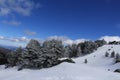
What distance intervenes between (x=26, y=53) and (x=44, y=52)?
500 cm

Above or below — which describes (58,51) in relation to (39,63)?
above

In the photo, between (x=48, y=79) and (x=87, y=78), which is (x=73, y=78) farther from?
(x=48, y=79)

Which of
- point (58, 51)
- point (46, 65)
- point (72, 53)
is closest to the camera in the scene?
point (46, 65)

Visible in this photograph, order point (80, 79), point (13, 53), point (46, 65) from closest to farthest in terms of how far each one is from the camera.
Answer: point (80, 79), point (46, 65), point (13, 53)

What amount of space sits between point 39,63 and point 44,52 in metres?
3.19

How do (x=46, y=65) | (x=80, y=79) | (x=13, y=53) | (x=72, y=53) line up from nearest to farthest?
(x=80, y=79) → (x=46, y=65) → (x=13, y=53) → (x=72, y=53)

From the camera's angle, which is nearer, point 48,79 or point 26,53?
point 48,79

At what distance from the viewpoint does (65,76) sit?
20.6m

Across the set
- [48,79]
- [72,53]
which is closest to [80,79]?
[48,79]

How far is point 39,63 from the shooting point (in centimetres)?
4625

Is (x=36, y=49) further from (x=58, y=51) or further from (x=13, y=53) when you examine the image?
(x=13, y=53)

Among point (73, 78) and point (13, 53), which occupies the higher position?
point (13, 53)

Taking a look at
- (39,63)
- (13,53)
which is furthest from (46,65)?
(13,53)

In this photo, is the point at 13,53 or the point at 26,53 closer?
the point at 26,53
